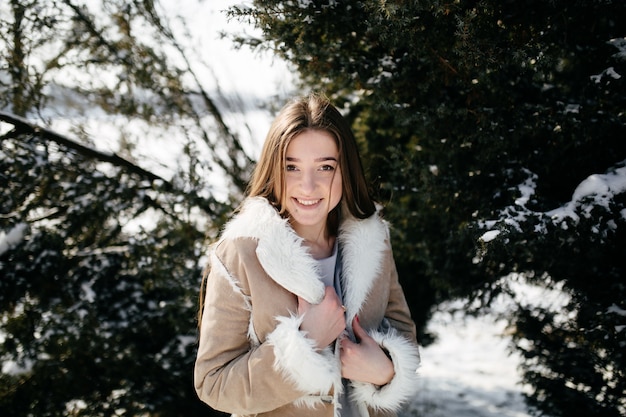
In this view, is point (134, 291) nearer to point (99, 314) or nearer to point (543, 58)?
point (99, 314)

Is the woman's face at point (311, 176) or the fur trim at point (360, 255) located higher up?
the woman's face at point (311, 176)

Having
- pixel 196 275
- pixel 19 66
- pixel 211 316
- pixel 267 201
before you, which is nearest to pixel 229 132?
pixel 196 275

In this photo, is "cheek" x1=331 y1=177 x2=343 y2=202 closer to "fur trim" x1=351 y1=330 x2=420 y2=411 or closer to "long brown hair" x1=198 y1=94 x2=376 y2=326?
"long brown hair" x1=198 y1=94 x2=376 y2=326

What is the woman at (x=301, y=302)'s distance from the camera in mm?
1588

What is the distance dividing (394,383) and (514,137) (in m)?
1.30

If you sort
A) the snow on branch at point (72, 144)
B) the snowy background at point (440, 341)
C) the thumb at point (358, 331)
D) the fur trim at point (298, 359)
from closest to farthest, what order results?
the fur trim at point (298, 359), the thumb at point (358, 331), the snow on branch at point (72, 144), the snowy background at point (440, 341)

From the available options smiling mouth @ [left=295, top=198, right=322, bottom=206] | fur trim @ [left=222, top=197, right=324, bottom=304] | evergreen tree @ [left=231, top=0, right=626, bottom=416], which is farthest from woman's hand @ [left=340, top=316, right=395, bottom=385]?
evergreen tree @ [left=231, top=0, right=626, bottom=416]

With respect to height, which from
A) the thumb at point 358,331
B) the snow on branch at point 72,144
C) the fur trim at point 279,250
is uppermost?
the snow on branch at point 72,144

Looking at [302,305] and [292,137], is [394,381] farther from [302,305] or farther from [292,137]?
[292,137]

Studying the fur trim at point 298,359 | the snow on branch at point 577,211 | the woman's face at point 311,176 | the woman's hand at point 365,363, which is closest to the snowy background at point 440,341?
the snow on branch at point 577,211

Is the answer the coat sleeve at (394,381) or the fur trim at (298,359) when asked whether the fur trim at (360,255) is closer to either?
the coat sleeve at (394,381)

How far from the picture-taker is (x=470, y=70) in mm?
2172

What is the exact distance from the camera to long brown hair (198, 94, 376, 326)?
1.80m

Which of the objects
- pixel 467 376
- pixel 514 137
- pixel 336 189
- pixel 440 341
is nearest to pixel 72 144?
pixel 336 189
